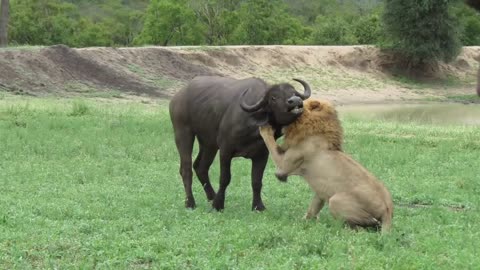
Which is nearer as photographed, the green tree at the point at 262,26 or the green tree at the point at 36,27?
the green tree at the point at 36,27

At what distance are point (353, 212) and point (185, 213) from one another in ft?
7.21

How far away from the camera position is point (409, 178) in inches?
507

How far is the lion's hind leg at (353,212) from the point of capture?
26.5 feet

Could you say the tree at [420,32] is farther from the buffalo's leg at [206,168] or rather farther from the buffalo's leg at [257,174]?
the buffalo's leg at [257,174]

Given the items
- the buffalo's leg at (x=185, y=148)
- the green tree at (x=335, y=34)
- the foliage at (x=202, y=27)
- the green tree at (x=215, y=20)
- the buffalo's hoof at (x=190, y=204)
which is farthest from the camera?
the green tree at (x=215, y=20)

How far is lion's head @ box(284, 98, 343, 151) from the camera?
347 inches

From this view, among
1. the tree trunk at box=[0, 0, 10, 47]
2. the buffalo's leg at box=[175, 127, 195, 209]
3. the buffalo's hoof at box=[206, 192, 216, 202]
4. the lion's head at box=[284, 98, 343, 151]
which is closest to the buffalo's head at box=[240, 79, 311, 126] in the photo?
the lion's head at box=[284, 98, 343, 151]

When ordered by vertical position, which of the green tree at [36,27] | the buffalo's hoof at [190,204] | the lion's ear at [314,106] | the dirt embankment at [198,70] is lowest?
the green tree at [36,27]

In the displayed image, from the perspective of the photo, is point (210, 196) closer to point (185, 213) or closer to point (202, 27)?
point (185, 213)

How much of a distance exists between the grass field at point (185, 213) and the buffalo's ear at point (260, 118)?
112 centimetres

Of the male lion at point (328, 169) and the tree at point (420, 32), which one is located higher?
the male lion at point (328, 169)

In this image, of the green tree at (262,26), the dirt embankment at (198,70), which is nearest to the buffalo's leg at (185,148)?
the dirt embankment at (198,70)

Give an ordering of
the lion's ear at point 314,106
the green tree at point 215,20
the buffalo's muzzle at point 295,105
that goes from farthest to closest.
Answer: the green tree at point 215,20, the lion's ear at point 314,106, the buffalo's muzzle at point 295,105

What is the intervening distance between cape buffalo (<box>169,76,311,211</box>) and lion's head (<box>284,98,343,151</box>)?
120mm
